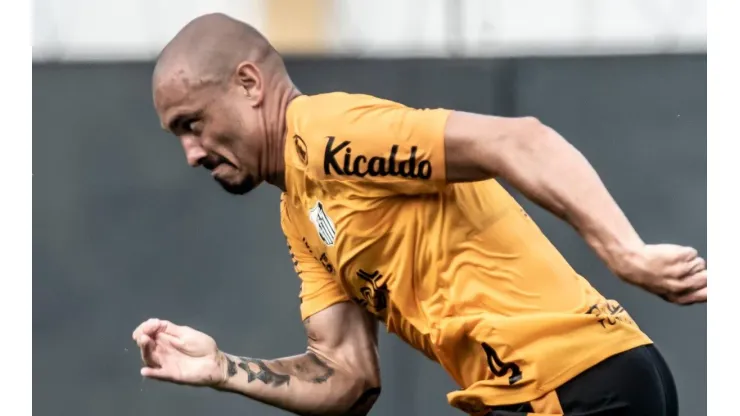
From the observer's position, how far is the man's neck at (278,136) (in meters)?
2.00

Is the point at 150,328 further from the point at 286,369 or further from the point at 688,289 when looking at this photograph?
the point at 688,289

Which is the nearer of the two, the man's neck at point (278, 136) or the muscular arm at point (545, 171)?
the muscular arm at point (545, 171)

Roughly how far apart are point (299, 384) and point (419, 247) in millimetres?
444

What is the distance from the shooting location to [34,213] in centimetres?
284

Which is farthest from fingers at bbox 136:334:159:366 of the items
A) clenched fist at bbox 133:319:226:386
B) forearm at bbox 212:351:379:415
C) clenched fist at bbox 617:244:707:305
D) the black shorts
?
clenched fist at bbox 617:244:707:305

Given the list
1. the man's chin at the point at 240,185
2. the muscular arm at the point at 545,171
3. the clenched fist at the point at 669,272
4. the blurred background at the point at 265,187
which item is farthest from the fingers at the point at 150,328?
the clenched fist at the point at 669,272

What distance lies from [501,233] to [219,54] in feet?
1.97

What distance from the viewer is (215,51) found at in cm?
199

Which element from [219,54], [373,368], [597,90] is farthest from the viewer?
[597,90]

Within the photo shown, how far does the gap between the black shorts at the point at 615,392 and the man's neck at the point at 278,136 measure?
606mm

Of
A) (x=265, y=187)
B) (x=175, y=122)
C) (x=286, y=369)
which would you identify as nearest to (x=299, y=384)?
(x=286, y=369)

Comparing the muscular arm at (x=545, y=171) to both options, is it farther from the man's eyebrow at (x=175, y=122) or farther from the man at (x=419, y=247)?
the man's eyebrow at (x=175, y=122)
